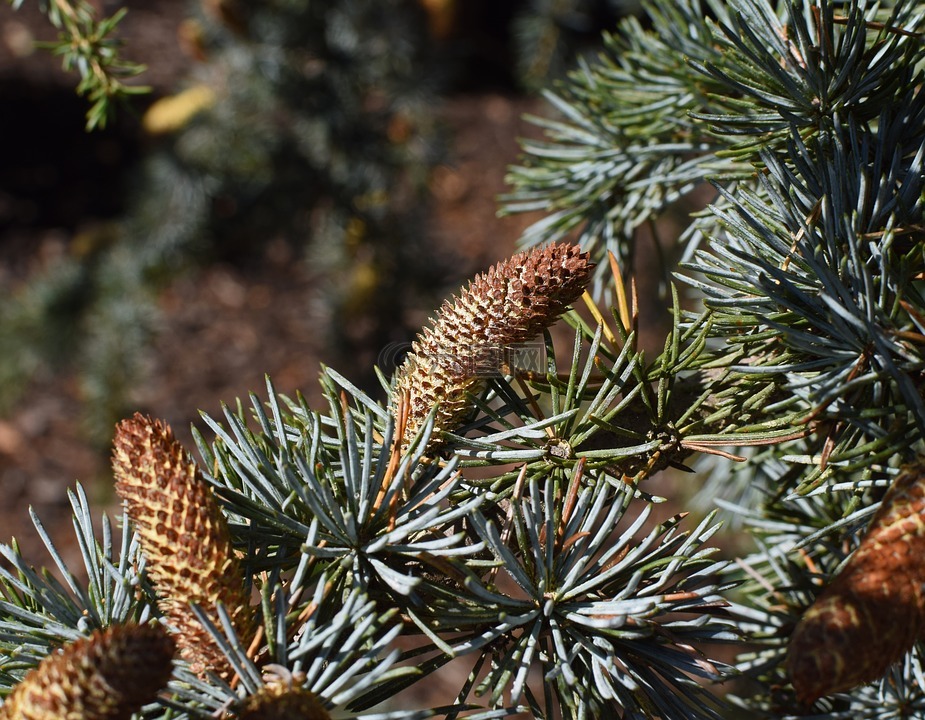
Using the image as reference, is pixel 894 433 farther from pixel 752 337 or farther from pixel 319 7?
pixel 319 7

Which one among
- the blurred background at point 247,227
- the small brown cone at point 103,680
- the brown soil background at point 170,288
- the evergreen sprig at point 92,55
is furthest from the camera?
the brown soil background at point 170,288

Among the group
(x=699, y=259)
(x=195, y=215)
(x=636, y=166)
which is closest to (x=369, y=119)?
(x=195, y=215)

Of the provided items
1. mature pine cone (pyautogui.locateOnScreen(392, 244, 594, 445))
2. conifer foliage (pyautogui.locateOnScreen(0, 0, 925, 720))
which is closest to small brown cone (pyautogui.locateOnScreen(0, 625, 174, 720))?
conifer foliage (pyautogui.locateOnScreen(0, 0, 925, 720))

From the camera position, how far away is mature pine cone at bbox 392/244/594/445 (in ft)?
1.42

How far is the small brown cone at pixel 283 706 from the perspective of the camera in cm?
33

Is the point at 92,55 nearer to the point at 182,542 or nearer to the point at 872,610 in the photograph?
the point at 182,542

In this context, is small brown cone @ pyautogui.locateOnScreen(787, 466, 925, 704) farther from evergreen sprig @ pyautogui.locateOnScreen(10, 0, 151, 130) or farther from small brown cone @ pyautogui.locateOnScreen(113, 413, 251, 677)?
evergreen sprig @ pyautogui.locateOnScreen(10, 0, 151, 130)

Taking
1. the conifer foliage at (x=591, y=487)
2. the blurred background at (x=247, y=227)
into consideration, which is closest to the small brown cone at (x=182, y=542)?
the conifer foliage at (x=591, y=487)

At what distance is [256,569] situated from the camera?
43 cm

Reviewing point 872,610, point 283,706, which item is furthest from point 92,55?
point 872,610

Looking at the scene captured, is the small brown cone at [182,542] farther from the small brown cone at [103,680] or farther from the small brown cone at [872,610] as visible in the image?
the small brown cone at [872,610]

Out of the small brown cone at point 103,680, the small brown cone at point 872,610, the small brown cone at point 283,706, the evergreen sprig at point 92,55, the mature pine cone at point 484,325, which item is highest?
the evergreen sprig at point 92,55

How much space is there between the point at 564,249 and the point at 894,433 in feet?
0.63

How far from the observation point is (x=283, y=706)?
1.09 ft
